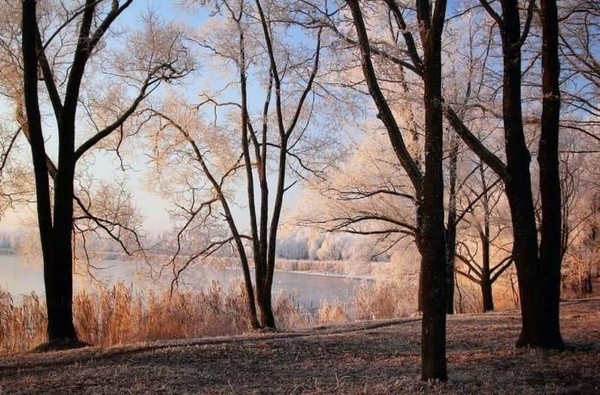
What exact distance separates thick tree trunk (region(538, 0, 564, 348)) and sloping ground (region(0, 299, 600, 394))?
69 cm

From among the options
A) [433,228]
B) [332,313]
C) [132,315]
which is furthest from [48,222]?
[332,313]

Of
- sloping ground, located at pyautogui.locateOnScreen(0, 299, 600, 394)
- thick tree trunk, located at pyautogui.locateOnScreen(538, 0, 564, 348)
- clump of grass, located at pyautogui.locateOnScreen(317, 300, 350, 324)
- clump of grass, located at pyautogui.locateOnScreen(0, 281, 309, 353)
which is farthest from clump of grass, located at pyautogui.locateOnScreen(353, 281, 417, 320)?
thick tree trunk, located at pyautogui.locateOnScreen(538, 0, 564, 348)

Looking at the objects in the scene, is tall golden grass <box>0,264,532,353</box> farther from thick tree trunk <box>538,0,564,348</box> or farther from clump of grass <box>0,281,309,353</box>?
thick tree trunk <box>538,0,564,348</box>

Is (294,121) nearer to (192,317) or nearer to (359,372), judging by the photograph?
(192,317)

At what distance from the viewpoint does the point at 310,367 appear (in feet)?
20.6

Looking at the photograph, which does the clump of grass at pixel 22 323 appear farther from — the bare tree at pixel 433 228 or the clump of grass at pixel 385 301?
the clump of grass at pixel 385 301

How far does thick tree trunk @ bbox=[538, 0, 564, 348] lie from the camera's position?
7160 millimetres

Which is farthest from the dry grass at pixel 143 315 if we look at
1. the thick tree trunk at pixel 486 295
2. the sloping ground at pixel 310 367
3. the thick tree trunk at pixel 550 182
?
the thick tree trunk at pixel 550 182

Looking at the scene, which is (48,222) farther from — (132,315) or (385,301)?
(385,301)

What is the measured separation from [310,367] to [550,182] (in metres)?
4.14

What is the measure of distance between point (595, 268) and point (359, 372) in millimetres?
25340

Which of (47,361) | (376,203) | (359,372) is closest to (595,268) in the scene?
(376,203)

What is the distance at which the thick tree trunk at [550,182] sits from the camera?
23.5 feet

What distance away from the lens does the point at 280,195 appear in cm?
1276
